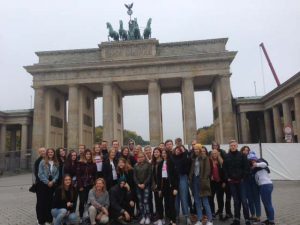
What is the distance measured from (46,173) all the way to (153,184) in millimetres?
3259

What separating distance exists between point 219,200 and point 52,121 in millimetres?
38253

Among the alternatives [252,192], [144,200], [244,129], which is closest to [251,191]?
[252,192]

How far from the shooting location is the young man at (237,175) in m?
8.79

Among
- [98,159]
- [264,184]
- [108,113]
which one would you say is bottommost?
[264,184]

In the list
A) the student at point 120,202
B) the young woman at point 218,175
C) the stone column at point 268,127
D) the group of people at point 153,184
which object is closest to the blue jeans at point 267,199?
the group of people at point 153,184

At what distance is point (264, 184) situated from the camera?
29.0 ft

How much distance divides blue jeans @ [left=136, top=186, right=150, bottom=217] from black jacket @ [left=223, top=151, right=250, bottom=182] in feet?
8.13

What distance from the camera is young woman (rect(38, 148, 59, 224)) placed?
940cm

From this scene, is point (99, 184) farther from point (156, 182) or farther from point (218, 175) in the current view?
point (218, 175)

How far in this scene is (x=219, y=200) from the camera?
393 inches

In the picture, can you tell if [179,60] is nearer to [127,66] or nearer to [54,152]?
[127,66]

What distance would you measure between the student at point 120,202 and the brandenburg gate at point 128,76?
3041 centimetres

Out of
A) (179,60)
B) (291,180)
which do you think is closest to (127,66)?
(179,60)

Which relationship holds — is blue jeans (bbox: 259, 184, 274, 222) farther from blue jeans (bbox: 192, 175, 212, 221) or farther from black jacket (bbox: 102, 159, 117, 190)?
black jacket (bbox: 102, 159, 117, 190)
